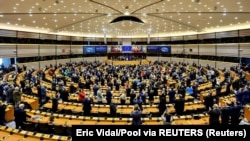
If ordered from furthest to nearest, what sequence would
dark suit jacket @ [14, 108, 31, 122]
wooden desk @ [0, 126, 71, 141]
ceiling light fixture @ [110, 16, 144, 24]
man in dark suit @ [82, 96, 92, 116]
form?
ceiling light fixture @ [110, 16, 144, 24], man in dark suit @ [82, 96, 92, 116], dark suit jacket @ [14, 108, 31, 122], wooden desk @ [0, 126, 71, 141]

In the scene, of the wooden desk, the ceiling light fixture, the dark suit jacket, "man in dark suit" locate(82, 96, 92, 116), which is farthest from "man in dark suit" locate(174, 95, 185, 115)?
the ceiling light fixture

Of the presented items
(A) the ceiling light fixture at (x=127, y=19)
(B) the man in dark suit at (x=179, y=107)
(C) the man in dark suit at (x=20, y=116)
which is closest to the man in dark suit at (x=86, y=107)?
(C) the man in dark suit at (x=20, y=116)

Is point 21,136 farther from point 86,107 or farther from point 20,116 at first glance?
point 86,107

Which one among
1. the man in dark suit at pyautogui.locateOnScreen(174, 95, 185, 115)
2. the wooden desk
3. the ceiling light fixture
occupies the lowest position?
the wooden desk

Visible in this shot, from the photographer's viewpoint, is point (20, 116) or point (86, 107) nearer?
point (20, 116)

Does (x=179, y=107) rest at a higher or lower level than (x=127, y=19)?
lower

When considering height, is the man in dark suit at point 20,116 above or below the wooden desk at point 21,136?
above

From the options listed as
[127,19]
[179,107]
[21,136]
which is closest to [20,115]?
[21,136]

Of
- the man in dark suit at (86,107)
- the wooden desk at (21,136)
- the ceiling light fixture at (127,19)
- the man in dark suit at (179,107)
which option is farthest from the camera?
the ceiling light fixture at (127,19)

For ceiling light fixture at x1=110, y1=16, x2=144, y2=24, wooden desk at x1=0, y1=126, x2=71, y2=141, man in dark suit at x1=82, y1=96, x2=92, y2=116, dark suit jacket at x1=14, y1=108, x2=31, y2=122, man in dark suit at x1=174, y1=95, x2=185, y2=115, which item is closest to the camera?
wooden desk at x1=0, y1=126, x2=71, y2=141

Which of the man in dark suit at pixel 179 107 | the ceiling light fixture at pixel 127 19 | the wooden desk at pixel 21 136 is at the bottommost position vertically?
the wooden desk at pixel 21 136

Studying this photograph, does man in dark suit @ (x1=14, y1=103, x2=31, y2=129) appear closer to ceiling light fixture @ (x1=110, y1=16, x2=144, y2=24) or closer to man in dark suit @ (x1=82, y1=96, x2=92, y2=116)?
man in dark suit @ (x1=82, y1=96, x2=92, y2=116)

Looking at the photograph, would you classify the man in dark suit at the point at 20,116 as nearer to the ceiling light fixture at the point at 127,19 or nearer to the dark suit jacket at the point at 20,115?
the dark suit jacket at the point at 20,115

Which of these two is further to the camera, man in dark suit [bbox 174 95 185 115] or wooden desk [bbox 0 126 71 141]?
man in dark suit [bbox 174 95 185 115]
